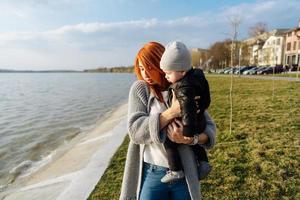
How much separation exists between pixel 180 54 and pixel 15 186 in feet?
21.5

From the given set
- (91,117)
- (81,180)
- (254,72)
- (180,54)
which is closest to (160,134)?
(180,54)

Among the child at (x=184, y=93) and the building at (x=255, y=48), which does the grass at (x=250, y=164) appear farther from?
the building at (x=255, y=48)

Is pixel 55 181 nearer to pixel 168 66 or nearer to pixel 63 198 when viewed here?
pixel 63 198

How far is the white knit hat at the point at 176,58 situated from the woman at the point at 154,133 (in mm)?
145

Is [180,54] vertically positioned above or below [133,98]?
above

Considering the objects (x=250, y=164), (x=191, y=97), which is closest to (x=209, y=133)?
(x=191, y=97)

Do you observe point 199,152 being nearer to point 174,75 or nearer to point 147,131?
point 147,131

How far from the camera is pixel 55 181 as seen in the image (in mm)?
6121

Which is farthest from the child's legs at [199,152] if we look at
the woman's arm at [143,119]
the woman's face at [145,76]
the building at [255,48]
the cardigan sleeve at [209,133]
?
the building at [255,48]

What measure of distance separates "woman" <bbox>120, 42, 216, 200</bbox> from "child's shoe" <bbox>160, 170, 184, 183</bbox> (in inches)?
1.6

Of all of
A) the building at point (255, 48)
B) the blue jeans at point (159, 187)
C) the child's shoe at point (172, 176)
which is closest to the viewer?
the child's shoe at point (172, 176)

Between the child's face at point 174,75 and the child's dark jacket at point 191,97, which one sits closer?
the child's dark jacket at point 191,97

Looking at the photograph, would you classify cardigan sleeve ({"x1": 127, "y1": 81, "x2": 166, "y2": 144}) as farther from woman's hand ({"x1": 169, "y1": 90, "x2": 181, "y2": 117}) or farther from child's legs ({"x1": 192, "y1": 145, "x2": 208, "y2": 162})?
child's legs ({"x1": 192, "y1": 145, "x2": 208, "y2": 162})

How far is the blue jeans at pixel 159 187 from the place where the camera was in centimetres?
217
